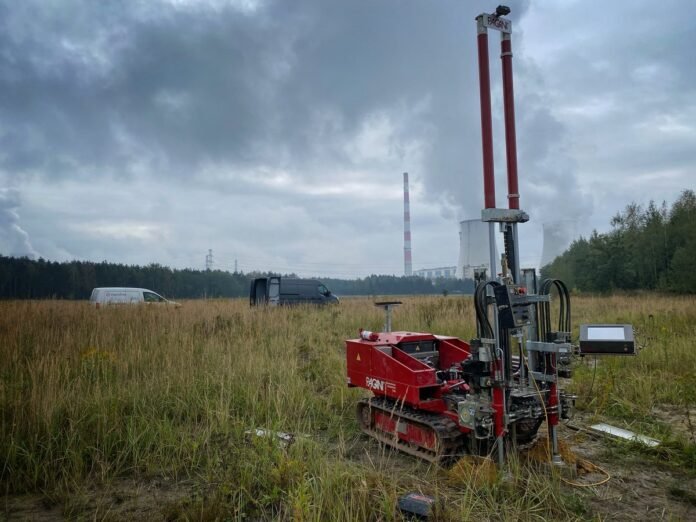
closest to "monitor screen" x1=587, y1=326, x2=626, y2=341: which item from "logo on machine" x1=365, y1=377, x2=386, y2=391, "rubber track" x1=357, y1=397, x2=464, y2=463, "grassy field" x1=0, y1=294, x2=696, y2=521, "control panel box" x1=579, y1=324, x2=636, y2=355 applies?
"control panel box" x1=579, y1=324, x2=636, y2=355

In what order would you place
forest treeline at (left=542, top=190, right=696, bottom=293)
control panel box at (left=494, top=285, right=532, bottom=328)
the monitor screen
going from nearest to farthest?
1. control panel box at (left=494, top=285, right=532, bottom=328)
2. the monitor screen
3. forest treeline at (left=542, top=190, right=696, bottom=293)

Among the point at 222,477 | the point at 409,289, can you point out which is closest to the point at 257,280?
the point at 222,477

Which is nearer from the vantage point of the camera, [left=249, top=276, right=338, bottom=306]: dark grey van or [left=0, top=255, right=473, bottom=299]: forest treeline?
[left=0, top=255, right=473, bottom=299]: forest treeline

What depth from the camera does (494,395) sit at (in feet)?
12.2

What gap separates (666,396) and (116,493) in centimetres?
654

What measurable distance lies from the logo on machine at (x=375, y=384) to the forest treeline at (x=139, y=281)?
835cm

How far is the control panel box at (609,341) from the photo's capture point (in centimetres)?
443

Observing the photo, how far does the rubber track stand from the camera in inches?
157

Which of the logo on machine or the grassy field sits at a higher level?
the logo on machine

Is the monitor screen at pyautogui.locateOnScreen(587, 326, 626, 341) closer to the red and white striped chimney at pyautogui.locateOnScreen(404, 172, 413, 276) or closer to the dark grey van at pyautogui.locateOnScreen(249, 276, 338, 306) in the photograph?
the dark grey van at pyautogui.locateOnScreen(249, 276, 338, 306)

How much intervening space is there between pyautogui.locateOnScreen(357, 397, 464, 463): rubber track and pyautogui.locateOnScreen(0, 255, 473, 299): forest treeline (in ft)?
28.0

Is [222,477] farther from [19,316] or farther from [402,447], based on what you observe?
[19,316]

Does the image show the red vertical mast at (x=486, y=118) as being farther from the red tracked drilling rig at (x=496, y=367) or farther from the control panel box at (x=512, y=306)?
the control panel box at (x=512, y=306)

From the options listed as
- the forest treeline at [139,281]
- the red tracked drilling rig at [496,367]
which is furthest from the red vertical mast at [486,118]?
the forest treeline at [139,281]
